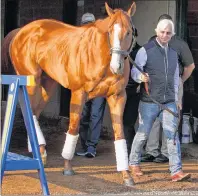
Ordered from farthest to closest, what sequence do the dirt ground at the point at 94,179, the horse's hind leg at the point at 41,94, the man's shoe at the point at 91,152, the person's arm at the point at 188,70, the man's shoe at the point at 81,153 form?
1. the man's shoe at the point at 81,153
2. the man's shoe at the point at 91,152
3. the horse's hind leg at the point at 41,94
4. the person's arm at the point at 188,70
5. the dirt ground at the point at 94,179

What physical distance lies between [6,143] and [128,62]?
7.27ft

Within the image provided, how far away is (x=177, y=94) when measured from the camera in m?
7.67

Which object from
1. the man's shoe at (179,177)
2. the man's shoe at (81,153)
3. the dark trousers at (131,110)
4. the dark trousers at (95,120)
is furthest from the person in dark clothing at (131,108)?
the man's shoe at (179,177)

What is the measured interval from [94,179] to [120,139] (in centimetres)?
67

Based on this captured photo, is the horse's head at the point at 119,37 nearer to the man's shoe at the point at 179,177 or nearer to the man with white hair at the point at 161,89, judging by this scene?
the man with white hair at the point at 161,89

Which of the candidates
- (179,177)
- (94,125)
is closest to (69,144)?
(179,177)

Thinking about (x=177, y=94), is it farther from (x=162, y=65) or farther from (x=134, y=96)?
(x=134, y=96)

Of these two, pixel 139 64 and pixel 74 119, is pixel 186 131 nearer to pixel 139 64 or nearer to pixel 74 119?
pixel 139 64

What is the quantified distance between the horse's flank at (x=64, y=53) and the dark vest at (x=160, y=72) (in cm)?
60

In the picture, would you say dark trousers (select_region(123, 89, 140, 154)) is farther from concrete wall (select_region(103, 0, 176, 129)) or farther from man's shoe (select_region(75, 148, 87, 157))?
concrete wall (select_region(103, 0, 176, 129))

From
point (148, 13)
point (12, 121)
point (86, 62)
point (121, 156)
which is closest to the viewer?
point (12, 121)

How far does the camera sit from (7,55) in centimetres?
871

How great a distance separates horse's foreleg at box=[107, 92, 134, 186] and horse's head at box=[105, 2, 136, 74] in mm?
546

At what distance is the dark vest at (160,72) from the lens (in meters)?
7.40
